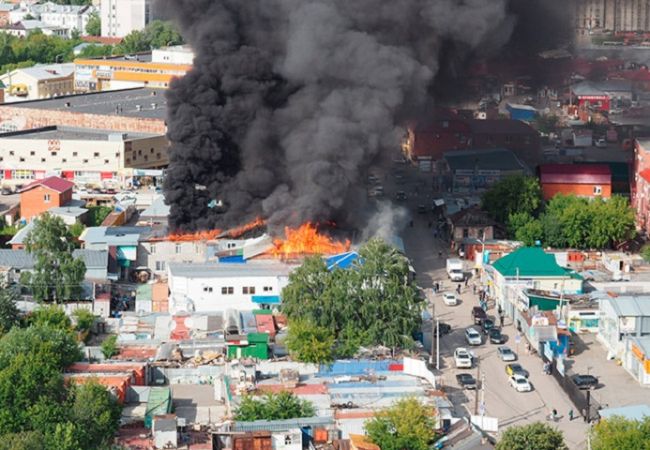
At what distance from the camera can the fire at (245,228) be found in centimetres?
2758

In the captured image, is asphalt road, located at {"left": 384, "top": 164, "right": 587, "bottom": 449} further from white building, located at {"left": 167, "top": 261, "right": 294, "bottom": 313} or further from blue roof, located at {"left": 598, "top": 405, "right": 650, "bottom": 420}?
white building, located at {"left": 167, "top": 261, "right": 294, "bottom": 313}

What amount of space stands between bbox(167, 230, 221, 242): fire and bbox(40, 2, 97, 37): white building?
4699 centimetres

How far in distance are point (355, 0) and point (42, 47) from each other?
111ft

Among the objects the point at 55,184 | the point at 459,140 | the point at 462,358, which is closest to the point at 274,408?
the point at 462,358

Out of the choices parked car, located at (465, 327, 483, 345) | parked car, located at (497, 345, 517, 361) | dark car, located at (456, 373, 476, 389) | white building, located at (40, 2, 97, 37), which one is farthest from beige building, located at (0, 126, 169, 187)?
white building, located at (40, 2, 97, 37)

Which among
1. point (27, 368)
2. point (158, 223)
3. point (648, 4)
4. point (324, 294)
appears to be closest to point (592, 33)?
point (648, 4)

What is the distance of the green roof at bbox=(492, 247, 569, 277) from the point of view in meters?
25.8

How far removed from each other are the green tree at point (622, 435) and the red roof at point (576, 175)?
14.6 m

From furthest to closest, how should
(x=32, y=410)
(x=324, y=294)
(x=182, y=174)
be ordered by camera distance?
(x=182, y=174) → (x=324, y=294) → (x=32, y=410)

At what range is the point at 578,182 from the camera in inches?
1275

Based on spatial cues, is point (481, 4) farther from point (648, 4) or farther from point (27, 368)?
point (648, 4)

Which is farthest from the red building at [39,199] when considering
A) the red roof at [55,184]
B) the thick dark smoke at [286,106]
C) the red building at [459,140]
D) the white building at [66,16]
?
the white building at [66,16]

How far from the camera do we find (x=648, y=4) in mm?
66688

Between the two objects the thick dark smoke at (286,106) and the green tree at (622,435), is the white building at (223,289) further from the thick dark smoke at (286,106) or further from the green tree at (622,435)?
the green tree at (622,435)
